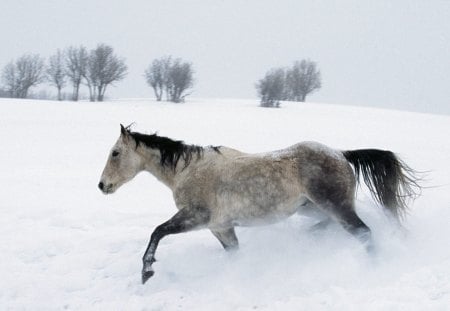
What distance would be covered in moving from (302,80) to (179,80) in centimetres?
2655

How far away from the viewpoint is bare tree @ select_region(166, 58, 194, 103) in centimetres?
6228

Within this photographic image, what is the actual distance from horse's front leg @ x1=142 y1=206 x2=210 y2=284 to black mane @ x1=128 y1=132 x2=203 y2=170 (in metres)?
0.80

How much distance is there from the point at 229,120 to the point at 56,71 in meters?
48.9

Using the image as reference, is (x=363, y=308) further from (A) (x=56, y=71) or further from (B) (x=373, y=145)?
(A) (x=56, y=71)

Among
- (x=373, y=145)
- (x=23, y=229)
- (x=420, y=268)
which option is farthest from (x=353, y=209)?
(x=373, y=145)

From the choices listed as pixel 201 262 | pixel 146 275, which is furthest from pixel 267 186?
pixel 146 275

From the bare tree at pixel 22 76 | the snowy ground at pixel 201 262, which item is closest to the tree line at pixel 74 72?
the bare tree at pixel 22 76

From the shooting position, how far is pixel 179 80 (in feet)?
205

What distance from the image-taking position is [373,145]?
66.9ft

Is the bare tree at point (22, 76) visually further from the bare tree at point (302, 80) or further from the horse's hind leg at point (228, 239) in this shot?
the horse's hind leg at point (228, 239)

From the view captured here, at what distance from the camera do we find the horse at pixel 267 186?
4.84 meters

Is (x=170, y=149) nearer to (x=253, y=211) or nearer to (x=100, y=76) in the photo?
(x=253, y=211)

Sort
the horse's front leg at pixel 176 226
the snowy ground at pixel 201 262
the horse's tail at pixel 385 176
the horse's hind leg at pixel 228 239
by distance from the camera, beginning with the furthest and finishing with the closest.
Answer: the horse's hind leg at pixel 228 239 → the horse's tail at pixel 385 176 → the horse's front leg at pixel 176 226 → the snowy ground at pixel 201 262

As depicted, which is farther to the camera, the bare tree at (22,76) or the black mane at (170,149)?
the bare tree at (22,76)
